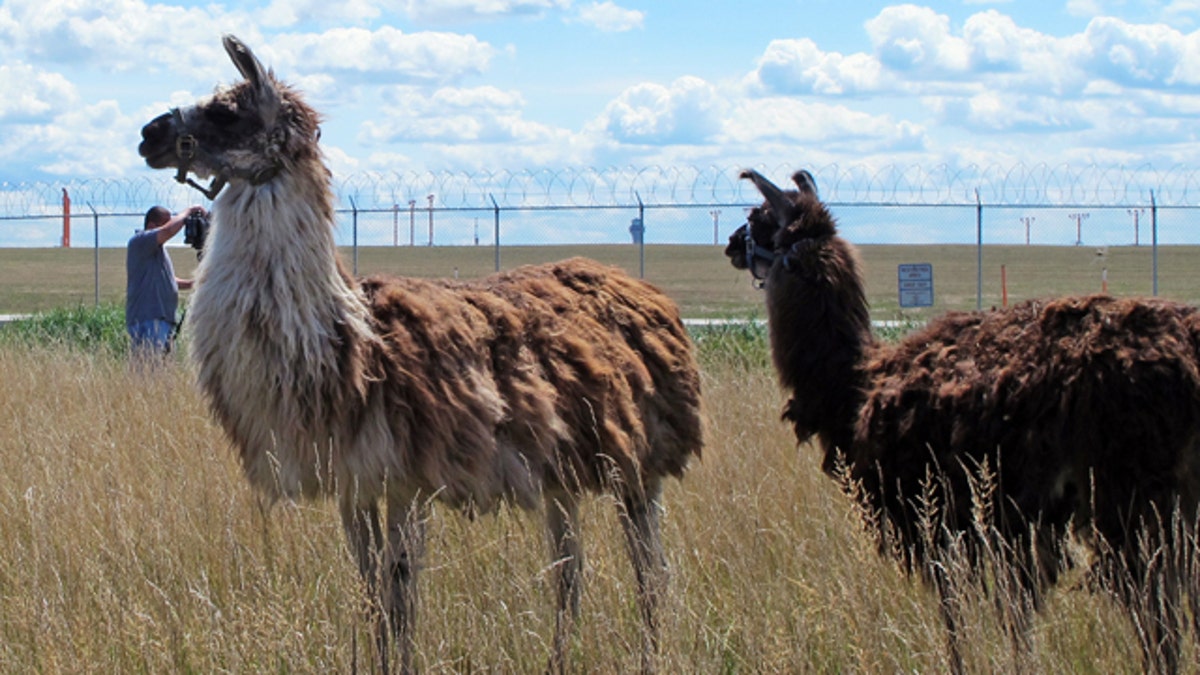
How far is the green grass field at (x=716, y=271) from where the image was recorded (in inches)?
1459

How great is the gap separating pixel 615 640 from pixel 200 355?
5.67 ft

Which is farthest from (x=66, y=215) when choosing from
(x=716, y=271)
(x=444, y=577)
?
(x=716, y=271)

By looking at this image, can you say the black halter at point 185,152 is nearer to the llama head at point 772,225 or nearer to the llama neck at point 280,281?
the llama neck at point 280,281

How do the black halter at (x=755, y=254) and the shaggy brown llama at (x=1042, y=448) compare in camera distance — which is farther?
the black halter at (x=755, y=254)

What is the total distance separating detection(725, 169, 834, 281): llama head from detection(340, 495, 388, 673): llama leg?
82.8 inches

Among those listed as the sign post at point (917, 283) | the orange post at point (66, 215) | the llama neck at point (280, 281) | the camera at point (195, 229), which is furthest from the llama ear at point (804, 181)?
the orange post at point (66, 215)

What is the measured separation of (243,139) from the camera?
4.83 metres

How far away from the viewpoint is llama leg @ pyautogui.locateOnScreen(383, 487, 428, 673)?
14.6ft

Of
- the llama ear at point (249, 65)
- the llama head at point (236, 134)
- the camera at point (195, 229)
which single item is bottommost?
the camera at point (195, 229)

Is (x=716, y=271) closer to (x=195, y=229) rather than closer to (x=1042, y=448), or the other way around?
(x=195, y=229)

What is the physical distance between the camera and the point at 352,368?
4.63 m

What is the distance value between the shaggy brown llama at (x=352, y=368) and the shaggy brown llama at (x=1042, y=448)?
0.95 meters

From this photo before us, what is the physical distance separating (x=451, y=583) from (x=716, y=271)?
2230 inches

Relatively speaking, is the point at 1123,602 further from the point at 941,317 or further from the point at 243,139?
the point at 243,139
